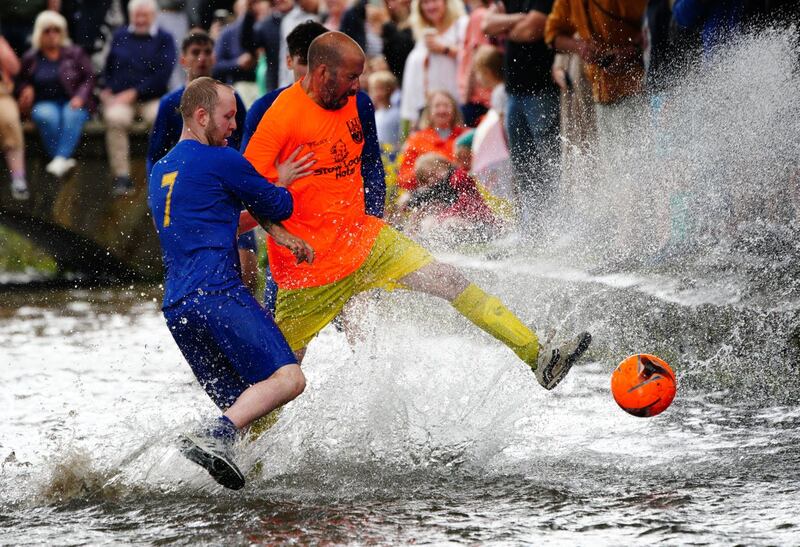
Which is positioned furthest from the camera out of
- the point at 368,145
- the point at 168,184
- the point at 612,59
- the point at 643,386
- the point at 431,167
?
the point at 431,167

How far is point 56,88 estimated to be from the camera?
14.8m

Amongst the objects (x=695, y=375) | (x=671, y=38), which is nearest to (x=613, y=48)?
(x=671, y=38)

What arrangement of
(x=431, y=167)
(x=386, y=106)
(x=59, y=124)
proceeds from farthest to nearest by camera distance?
(x=59, y=124), (x=386, y=106), (x=431, y=167)

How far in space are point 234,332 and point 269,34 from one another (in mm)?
9255

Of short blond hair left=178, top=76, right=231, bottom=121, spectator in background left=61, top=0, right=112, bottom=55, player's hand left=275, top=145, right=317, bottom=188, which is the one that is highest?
spectator in background left=61, top=0, right=112, bottom=55

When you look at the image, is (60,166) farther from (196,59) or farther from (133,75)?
(196,59)

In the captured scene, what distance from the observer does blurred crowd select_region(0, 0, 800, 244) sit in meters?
9.60

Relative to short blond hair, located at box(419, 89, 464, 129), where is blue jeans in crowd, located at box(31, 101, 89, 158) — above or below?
above

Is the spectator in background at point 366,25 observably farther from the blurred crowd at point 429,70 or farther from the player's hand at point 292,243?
the player's hand at point 292,243

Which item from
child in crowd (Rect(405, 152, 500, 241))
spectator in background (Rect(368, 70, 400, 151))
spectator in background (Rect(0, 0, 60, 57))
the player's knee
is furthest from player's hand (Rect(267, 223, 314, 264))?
spectator in background (Rect(0, 0, 60, 57))

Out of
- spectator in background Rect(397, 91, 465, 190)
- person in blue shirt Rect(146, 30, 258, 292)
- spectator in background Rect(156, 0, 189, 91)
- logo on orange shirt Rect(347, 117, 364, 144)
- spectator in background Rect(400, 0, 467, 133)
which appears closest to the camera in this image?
logo on orange shirt Rect(347, 117, 364, 144)

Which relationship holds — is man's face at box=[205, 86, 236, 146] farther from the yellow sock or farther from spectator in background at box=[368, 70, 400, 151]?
spectator in background at box=[368, 70, 400, 151]

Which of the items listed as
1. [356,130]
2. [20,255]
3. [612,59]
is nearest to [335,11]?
[612,59]

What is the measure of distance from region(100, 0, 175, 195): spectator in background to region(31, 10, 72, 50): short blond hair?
519 millimetres
